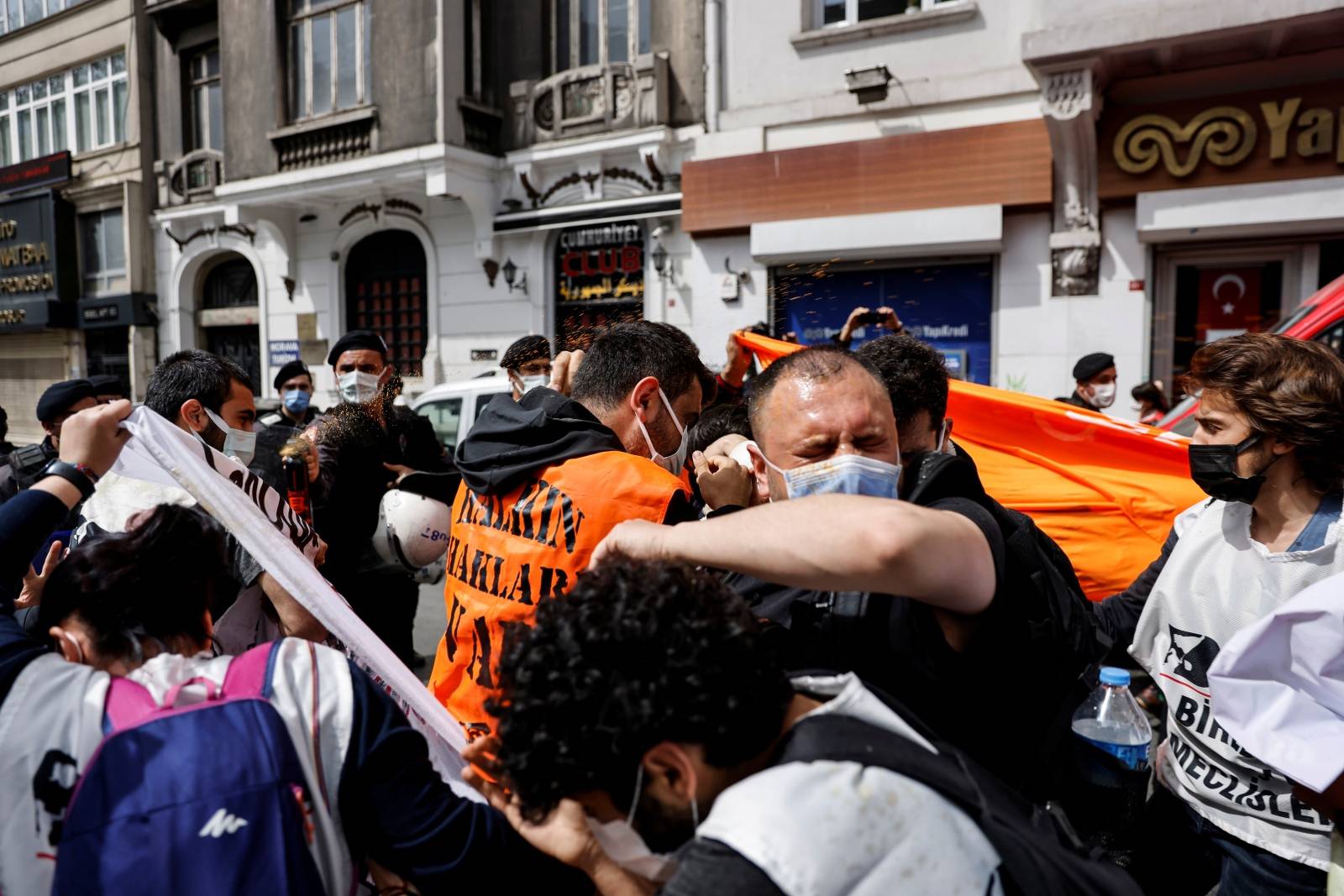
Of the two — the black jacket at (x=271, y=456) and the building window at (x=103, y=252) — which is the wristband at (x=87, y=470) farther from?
the building window at (x=103, y=252)

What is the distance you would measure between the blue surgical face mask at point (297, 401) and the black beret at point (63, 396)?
1.74 m

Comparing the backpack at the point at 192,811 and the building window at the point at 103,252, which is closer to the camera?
the backpack at the point at 192,811

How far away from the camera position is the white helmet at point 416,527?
9.62 feet

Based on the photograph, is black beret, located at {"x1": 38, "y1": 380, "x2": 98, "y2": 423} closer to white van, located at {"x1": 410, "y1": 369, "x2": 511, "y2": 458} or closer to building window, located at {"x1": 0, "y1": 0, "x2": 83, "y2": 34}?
white van, located at {"x1": 410, "y1": 369, "x2": 511, "y2": 458}

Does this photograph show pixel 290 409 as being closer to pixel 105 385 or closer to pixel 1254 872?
pixel 105 385

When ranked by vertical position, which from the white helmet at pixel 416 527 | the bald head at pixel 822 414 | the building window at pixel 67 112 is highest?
the building window at pixel 67 112

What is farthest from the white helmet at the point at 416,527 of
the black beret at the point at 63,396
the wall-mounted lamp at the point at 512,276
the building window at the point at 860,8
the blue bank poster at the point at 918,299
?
the wall-mounted lamp at the point at 512,276

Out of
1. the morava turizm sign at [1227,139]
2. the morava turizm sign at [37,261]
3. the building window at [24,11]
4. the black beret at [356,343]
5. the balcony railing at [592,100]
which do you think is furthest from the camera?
the building window at [24,11]

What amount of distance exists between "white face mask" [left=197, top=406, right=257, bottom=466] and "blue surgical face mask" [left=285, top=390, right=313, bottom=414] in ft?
8.25

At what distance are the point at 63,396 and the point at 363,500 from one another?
1359 millimetres

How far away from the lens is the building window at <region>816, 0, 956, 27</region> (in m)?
9.38

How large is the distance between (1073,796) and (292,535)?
6.50 feet

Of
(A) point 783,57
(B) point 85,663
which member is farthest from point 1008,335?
(B) point 85,663

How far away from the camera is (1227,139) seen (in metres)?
7.77
